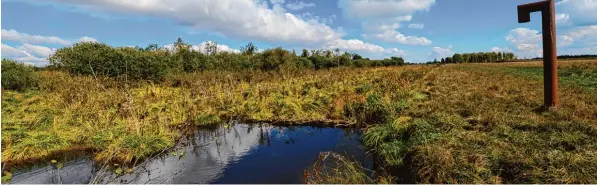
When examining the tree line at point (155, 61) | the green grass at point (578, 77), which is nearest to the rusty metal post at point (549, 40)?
the green grass at point (578, 77)

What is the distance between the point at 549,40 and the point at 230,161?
20.9ft

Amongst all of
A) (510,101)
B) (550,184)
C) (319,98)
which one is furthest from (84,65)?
(550,184)

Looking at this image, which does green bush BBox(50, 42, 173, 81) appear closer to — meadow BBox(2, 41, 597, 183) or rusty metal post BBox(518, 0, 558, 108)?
meadow BBox(2, 41, 597, 183)

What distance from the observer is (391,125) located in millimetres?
6516

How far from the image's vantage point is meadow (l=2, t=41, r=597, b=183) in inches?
166

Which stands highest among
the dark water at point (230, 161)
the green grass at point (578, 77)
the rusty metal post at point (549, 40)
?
the rusty metal post at point (549, 40)

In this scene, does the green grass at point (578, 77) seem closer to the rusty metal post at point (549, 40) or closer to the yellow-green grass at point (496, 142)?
the yellow-green grass at point (496, 142)

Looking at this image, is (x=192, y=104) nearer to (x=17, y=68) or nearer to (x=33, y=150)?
(x=33, y=150)

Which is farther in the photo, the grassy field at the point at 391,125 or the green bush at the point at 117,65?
the green bush at the point at 117,65

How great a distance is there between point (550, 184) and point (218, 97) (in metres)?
9.40

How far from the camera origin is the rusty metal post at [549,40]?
651 centimetres

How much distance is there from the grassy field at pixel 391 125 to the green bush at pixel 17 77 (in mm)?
4635

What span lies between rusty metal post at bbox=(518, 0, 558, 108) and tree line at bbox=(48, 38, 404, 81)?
1053 centimetres

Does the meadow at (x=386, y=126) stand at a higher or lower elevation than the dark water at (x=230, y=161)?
higher
